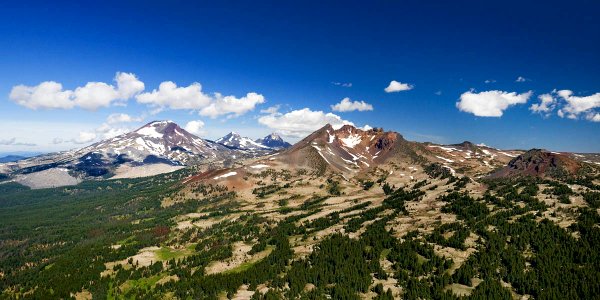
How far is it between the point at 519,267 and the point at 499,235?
31.4 m

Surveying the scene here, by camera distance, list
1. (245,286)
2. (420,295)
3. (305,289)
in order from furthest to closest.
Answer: (245,286)
(305,289)
(420,295)

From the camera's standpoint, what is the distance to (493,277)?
162 metres

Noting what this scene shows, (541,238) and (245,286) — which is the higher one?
(541,238)

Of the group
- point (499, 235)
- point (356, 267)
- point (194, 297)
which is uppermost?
point (499, 235)

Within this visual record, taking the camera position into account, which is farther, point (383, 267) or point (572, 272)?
point (383, 267)

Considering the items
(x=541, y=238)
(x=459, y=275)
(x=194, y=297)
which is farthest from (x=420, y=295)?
(x=194, y=297)

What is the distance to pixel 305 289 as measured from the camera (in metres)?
173

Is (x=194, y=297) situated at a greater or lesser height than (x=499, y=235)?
lesser

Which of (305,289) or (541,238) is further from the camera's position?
(541,238)

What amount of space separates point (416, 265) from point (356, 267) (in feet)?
89.4

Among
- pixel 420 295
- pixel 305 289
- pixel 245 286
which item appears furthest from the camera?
pixel 245 286

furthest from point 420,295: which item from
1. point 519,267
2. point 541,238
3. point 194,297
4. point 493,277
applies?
point 194,297

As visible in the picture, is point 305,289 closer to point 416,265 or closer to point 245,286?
point 245,286

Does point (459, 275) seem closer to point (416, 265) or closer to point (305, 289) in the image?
point (416, 265)
